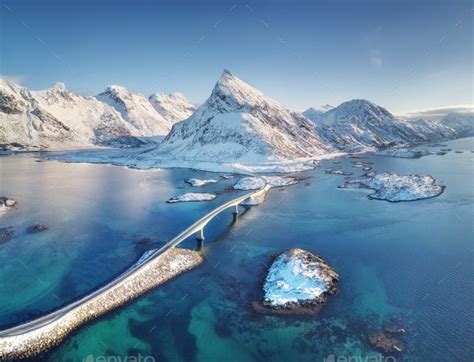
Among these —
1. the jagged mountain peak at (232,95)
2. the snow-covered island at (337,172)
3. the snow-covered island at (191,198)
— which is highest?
the jagged mountain peak at (232,95)

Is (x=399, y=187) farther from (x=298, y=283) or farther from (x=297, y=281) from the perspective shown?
(x=298, y=283)

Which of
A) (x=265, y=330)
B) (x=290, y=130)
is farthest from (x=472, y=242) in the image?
(x=290, y=130)

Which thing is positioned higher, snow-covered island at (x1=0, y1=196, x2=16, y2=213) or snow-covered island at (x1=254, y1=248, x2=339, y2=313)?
snow-covered island at (x1=0, y1=196, x2=16, y2=213)

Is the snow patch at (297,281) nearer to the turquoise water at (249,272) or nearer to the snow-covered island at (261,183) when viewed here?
the turquoise water at (249,272)

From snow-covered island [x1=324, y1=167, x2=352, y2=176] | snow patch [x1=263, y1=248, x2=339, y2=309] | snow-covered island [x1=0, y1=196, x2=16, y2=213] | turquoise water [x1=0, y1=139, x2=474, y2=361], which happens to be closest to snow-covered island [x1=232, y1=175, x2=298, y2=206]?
turquoise water [x1=0, y1=139, x2=474, y2=361]

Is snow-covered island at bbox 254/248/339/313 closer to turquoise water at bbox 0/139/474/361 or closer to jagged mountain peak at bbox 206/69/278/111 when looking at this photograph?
turquoise water at bbox 0/139/474/361

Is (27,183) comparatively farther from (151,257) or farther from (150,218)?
(151,257)

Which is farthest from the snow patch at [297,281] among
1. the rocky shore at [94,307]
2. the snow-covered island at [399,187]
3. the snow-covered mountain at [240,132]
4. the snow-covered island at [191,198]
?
the snow-covered mountain at [240,132]
